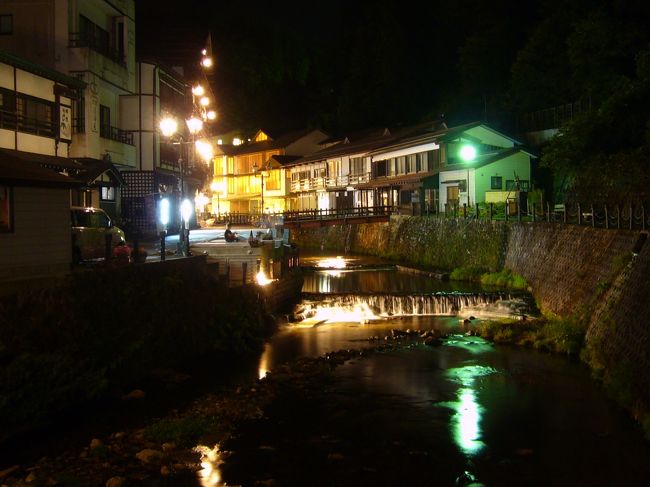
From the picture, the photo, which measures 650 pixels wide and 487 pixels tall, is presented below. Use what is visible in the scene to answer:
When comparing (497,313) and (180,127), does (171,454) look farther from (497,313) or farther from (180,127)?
(180,127)

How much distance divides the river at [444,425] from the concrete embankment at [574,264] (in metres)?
1.18

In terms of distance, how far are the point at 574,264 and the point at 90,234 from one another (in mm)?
17305

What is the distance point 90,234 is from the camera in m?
20.2

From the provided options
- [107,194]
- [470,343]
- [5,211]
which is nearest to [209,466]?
[5,211]

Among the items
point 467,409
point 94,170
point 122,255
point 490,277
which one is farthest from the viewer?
point 490,277

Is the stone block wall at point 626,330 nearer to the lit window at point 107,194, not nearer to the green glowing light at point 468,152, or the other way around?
the lit window at point 107,194

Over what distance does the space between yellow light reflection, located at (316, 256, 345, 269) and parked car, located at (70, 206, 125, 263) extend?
24.0 m

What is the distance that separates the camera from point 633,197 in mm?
24141

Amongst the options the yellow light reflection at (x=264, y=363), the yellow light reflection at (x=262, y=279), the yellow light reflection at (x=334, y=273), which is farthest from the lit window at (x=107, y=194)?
the yellow light reflection at (x=334, y=273)

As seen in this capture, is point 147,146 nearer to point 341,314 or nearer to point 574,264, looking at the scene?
point 341,314

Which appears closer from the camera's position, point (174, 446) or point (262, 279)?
point (174, 446)

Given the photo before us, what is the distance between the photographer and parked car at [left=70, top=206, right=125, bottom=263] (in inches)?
775

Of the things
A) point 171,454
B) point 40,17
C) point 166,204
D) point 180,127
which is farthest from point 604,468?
point 180,127

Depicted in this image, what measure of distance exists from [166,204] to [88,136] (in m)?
9.31
